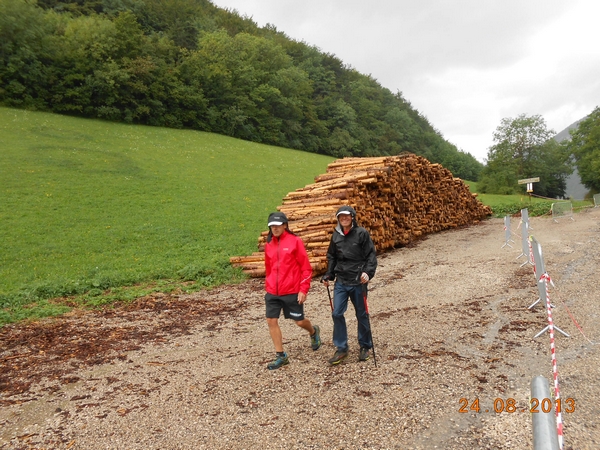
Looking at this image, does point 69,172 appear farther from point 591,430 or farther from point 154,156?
point 591,430

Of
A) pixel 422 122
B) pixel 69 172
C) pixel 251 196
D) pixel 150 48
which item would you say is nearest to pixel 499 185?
pixel 251 196

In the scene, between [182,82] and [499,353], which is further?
[182,82]

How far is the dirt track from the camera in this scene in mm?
3898

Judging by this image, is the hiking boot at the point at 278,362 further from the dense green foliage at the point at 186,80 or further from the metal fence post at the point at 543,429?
the dense green foliage at the point at 186,80

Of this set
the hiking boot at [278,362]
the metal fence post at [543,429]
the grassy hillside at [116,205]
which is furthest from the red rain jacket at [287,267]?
the grassy hillside at [116,205]

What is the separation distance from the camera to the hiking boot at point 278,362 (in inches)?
215

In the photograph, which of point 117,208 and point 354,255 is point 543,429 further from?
point 117,208

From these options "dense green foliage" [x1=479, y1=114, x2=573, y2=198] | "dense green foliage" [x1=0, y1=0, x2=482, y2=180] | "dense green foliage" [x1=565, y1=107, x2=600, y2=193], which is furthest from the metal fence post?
"dense green foliage" [x1=479, y1=114, x2=573, y2=198]

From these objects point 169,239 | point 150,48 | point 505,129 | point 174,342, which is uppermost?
point 150,48

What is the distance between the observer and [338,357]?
215 inches

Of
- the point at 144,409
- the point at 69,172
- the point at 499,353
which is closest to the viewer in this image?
the point at 144,409

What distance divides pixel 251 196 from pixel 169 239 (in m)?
10.6

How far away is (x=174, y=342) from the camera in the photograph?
7109 mm

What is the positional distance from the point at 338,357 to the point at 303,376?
548mm
